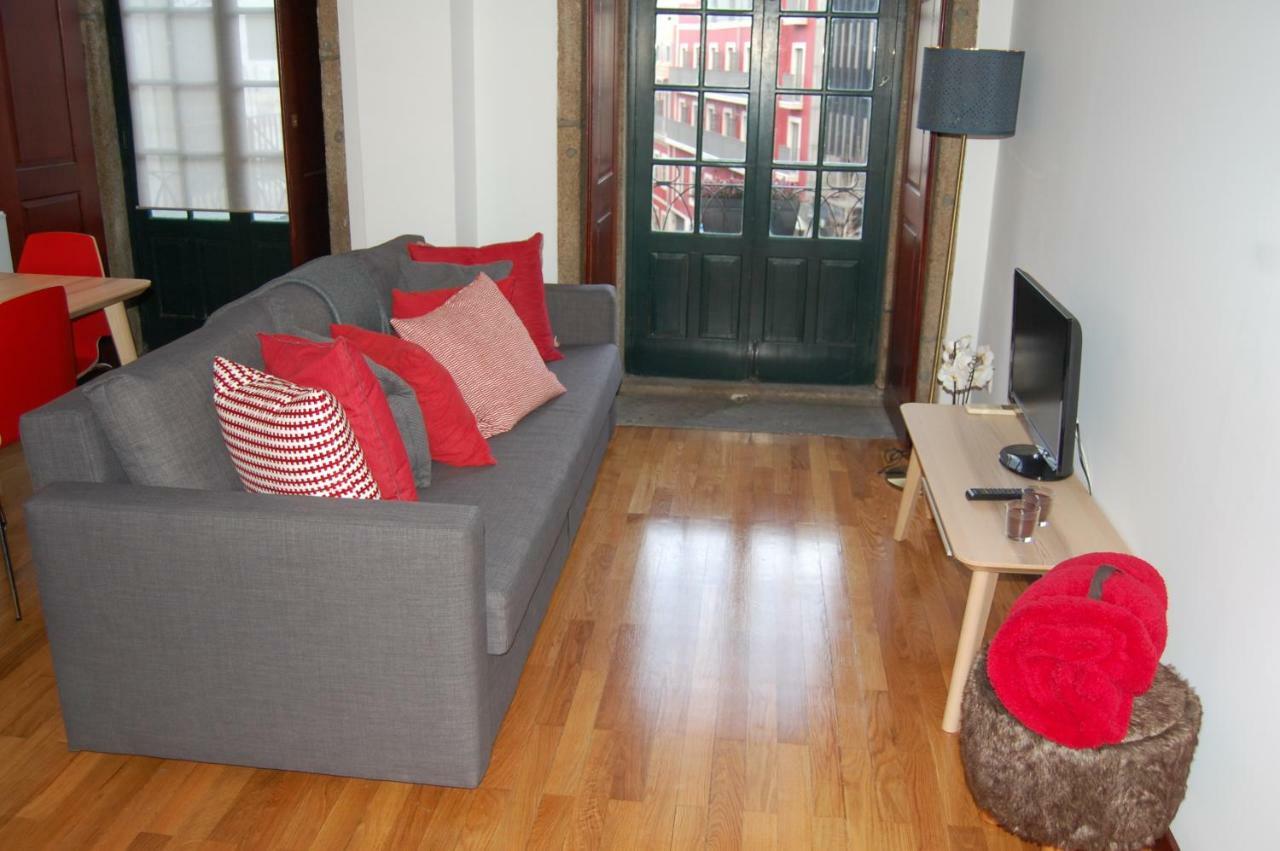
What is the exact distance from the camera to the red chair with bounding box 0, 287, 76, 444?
3297mm

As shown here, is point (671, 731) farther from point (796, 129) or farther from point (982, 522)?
point (796, 129)

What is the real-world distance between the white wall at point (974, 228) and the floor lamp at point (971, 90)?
75cm

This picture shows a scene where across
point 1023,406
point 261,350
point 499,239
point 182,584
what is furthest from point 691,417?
point 182,584

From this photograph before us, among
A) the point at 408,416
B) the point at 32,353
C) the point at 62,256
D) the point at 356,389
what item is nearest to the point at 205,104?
the point at 62,256

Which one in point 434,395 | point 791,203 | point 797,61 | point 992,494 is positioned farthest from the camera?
point 791,203

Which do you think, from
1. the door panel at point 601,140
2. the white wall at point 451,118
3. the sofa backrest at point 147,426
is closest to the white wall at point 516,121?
the white wall at point 451,118

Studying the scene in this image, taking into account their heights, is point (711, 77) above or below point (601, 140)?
above

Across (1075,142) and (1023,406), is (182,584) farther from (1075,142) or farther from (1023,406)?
(1075,142)

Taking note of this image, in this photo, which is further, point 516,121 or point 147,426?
point 516,121

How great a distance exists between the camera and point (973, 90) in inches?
147

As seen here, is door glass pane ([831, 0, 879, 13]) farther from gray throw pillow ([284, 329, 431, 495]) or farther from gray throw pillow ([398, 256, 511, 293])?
gray throw pillow ([284, 329, 431, 495])

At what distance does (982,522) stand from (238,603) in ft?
5.88

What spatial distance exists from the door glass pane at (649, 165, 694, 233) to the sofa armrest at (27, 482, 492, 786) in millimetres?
3357

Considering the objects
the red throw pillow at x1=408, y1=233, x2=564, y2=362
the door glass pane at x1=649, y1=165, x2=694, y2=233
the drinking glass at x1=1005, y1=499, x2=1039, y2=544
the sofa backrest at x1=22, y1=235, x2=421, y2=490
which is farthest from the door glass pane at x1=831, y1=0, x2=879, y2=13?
the sofa backrest at x1=22, y1=235, x2=421, y2=490
